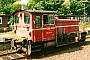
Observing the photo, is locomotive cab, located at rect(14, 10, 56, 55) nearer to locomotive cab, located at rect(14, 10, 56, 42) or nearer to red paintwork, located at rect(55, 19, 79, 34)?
locomotive cab, located at rect(14, 10, 56, 42)

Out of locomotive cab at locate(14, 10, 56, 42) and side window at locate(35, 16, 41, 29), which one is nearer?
locomotive cab at locate(14, 10, 56, 42)

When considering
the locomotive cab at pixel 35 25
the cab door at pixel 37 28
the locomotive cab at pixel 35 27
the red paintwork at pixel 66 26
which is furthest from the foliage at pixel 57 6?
the cab door at pixel 37 28

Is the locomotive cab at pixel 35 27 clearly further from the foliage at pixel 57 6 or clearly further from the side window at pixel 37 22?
the foliage at pixel 57 6

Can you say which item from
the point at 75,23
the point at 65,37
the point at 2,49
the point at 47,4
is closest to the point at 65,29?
the point at 65,37

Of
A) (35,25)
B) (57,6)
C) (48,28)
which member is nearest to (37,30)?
(35,25)

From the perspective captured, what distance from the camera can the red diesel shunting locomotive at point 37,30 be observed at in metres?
11.8

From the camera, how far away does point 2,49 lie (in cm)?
1393

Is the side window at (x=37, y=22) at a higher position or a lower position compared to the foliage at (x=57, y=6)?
lower

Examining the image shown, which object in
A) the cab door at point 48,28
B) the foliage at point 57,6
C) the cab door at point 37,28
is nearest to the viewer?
the cab door at point 37,28

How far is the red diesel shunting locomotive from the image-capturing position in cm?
1177

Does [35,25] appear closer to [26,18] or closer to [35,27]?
[35,27]

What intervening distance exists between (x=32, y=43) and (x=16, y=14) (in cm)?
292

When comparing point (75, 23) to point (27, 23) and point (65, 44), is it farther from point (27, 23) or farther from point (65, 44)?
point (27, 23)

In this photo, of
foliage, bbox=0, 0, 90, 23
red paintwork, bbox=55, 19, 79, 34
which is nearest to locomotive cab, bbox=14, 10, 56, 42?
red paintwork, bbox=55, 19, 79, 34
